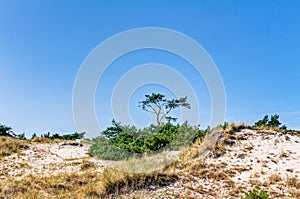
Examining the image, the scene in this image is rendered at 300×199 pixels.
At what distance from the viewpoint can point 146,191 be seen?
7.81 m

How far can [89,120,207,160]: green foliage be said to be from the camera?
13.3 meters

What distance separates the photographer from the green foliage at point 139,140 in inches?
525

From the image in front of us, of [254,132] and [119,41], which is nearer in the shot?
[119,41]

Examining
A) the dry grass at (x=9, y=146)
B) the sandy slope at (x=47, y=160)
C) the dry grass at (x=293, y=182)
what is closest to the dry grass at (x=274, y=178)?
the dry grass at (x=293, y=182)

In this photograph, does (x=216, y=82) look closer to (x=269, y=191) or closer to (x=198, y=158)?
(x=198, y=158)

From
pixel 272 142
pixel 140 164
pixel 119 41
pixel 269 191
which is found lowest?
pixel 269 191

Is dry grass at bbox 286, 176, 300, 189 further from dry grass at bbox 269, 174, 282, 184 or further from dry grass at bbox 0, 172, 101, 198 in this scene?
dry grass at bbox 0, 172, 101, 198

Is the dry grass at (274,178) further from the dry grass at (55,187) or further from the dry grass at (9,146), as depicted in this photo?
the dry grass at (9,146)

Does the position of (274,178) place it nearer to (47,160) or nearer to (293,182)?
(293,182)

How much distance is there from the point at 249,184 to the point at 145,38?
19.2 feet

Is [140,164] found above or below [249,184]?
above

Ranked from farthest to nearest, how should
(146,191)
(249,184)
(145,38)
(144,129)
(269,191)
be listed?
(144,129) < (145,38) < (249,184) < (269,191) < (146,191)

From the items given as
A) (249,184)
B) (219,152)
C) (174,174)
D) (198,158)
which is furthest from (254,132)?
(174,174)

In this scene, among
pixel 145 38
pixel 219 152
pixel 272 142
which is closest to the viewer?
pixel 145 38
